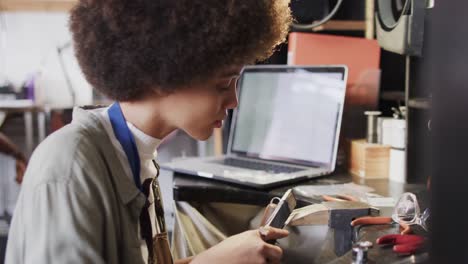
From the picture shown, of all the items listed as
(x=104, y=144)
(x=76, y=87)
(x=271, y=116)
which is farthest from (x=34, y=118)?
(x=104, y=144)

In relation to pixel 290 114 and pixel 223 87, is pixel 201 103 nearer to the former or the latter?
pixel 223 87

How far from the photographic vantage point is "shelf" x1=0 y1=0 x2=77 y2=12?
11.0 ft

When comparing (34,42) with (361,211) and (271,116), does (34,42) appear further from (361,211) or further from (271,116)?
(361,211)

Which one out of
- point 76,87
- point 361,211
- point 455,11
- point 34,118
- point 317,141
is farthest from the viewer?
point 76,87

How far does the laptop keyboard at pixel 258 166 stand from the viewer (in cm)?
139

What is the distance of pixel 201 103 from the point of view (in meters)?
0.79

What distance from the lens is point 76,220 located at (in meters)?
0.65

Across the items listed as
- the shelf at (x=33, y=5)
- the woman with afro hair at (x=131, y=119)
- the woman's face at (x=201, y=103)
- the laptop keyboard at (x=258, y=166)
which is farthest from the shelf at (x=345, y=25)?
the shelf at (x=33, y=5)

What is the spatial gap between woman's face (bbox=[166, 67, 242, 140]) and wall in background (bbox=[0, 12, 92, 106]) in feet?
10.2

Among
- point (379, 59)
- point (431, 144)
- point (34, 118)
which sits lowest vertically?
point (34, 118)

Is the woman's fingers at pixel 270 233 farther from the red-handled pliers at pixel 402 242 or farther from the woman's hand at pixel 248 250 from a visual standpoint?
the red-handled pliers at pixel 402 242

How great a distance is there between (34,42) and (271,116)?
9.40 ft

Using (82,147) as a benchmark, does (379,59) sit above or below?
above

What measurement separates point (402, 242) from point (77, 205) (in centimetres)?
52
